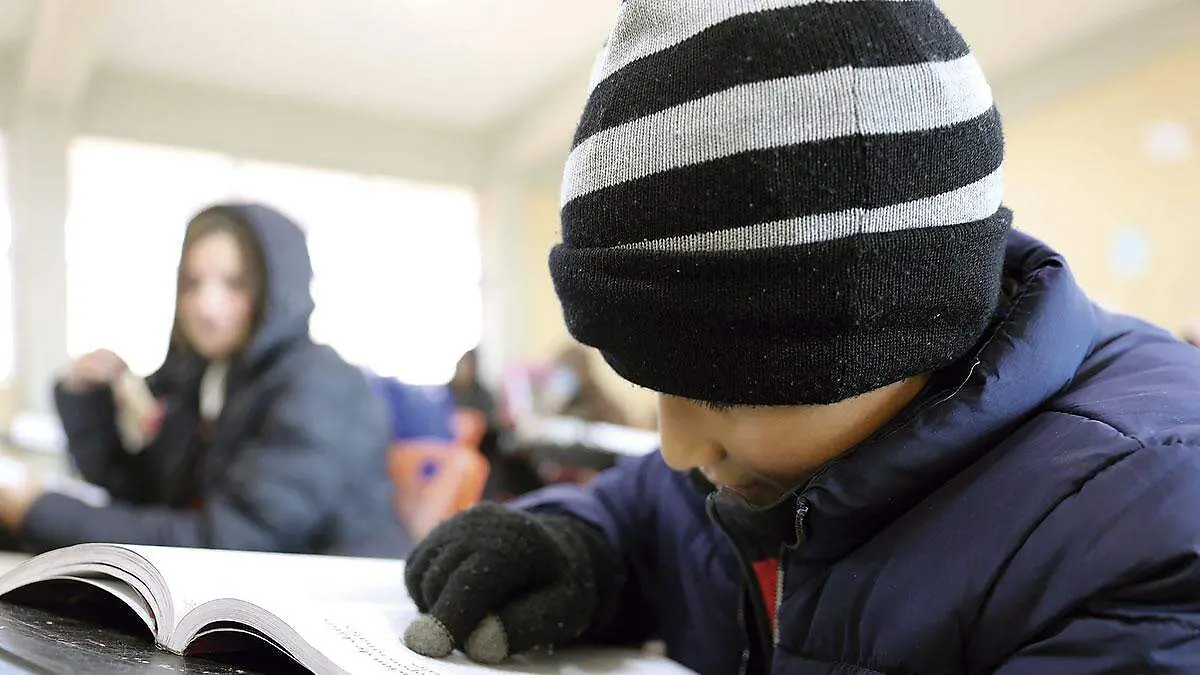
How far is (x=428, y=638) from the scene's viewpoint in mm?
548

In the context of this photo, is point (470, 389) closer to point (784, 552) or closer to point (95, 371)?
point (95, 371)

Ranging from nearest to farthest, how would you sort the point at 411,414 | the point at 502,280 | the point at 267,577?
the point at 267,577 → the point at 411,414 → the point at 502,280

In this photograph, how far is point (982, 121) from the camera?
0.55 m

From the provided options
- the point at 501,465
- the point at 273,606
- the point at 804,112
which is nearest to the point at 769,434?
the point at 804,112

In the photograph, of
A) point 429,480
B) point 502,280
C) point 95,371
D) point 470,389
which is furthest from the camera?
point 502,280

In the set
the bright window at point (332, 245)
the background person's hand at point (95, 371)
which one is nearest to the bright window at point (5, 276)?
the bright window at point (332, 245)

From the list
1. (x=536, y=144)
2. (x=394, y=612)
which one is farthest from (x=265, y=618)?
(x=536, y=144)

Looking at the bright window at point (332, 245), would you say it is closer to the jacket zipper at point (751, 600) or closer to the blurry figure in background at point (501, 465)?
the blurry figure in background at point (501, 465)

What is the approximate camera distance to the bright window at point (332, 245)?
15.4ft

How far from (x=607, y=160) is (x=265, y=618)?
1.03ft

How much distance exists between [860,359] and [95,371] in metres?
1.62

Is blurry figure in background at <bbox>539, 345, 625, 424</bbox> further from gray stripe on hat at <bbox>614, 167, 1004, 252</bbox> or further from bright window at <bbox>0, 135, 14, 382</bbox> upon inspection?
bright window at <bbox>0, 135, 14, 382</bbox>

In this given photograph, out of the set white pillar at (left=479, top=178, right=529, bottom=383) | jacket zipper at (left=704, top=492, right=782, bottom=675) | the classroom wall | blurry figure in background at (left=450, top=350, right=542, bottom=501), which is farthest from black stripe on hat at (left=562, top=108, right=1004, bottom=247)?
white pillar at (left=479, top=178, right=529, bottom=383)

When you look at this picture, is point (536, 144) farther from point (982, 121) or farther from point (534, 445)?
point (982, 121)
